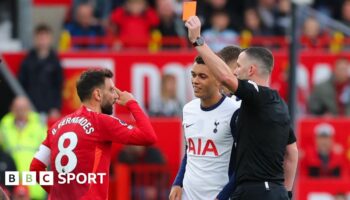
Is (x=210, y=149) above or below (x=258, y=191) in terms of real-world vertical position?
above

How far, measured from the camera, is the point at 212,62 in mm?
10062

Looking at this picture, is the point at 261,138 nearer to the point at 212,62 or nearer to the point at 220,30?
the point at 212,62

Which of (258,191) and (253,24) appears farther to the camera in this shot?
(253,24)

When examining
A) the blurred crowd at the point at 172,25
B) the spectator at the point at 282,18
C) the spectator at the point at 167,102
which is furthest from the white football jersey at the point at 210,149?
the spectator at the point at 282,18

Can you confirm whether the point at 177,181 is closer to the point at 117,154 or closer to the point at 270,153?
the point at 270,153

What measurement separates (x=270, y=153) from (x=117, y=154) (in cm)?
777

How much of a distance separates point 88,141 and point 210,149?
106cm

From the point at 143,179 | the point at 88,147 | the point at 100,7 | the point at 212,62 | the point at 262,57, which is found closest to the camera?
the point at 212,62

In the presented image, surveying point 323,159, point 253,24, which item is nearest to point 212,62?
point 323,159

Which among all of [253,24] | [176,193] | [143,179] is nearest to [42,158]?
[176,193]

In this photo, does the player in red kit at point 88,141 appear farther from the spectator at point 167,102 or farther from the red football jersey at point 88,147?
the spectator at point 167,102

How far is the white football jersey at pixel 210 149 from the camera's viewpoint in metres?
10.9

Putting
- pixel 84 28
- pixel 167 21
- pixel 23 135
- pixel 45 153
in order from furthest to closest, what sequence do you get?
pixel 167 21 < pixel 84 28 < pixel 23 135 < pixel 45 153

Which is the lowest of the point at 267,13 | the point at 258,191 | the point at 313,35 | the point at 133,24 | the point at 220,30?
the point at 258,191
